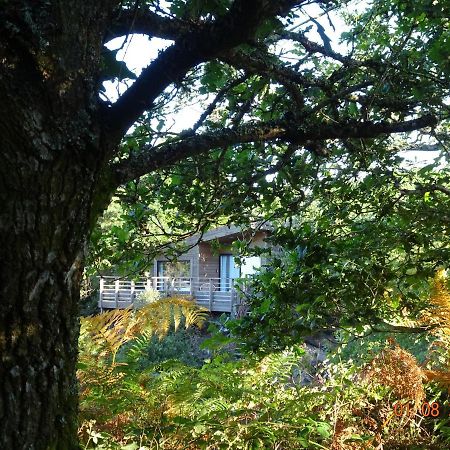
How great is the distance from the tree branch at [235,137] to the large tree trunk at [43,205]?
0.28 meters

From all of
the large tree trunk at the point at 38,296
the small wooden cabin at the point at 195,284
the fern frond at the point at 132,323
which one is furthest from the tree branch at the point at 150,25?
the small wooden cabin at the point at 195,284

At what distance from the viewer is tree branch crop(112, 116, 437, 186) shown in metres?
1.79

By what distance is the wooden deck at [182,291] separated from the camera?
1588cm

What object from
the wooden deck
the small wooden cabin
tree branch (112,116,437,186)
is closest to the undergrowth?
tree branch (112,116,437,186)

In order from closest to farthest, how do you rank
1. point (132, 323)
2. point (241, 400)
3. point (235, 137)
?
point (235, 137) < point (241, 400) < point (132, 323)

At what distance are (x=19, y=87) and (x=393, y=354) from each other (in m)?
2.90

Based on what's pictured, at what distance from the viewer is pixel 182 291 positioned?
655 inches

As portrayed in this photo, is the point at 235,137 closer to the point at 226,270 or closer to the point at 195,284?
the point at 195,284

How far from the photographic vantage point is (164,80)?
1643 millimetres

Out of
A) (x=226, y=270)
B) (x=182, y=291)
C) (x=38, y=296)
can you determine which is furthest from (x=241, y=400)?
(x=226, y=270)

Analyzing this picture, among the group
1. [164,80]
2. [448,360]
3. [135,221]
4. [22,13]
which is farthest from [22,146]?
[448,360]

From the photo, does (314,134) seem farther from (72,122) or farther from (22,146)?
(22,146)

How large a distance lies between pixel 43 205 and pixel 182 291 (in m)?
15.4

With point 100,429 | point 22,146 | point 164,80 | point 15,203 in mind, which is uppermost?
point 164,80
